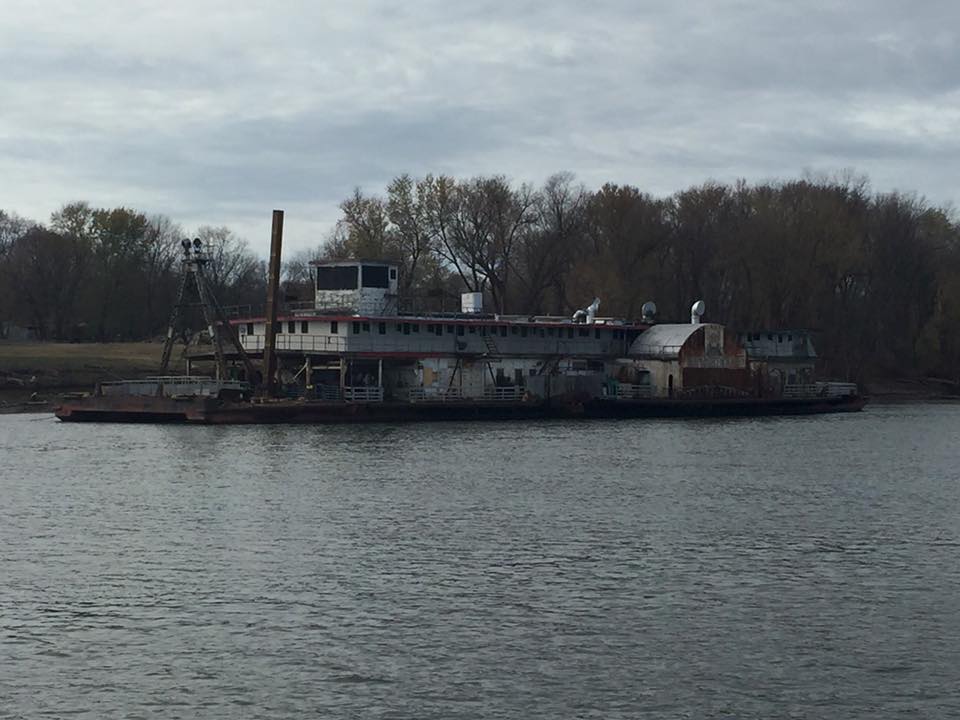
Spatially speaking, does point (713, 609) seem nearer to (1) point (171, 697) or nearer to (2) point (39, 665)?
(1) point (171, 697)

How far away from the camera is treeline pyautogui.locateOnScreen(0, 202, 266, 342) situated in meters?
109

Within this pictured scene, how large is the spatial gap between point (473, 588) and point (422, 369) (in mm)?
44803

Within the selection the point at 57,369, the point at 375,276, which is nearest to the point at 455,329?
the point at 375,276

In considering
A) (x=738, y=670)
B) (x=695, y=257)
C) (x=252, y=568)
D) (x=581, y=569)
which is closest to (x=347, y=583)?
(x=252, y=568)

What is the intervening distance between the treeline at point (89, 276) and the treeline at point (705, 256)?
19.3 metres

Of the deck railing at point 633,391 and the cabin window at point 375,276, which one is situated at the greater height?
the cabin window at point 375,276

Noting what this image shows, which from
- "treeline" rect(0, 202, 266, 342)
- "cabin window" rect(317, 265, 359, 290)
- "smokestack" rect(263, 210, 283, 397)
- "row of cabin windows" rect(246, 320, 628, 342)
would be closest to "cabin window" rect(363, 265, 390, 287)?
"cabin window" rect(317, 265, 359, 290)

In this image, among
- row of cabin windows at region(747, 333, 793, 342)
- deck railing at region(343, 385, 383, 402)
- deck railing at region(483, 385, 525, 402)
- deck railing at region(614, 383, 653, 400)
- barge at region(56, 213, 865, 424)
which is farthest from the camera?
row of cabin windows at region(747, 333, 793, 342)

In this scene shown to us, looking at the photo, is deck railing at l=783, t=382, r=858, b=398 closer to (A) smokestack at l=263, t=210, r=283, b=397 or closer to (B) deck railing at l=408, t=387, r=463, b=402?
(B) deck railing at l=408, t=387, r=463, b=402

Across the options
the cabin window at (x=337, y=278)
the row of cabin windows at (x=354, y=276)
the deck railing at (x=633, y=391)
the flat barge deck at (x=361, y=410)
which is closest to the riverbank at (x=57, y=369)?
the flat barge deck at (x=361, y=410)

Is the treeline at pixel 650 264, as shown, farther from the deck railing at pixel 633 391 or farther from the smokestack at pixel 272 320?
the smokestack at pixel 272 320

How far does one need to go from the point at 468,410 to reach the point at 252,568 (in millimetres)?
41204

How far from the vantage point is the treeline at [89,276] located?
357 ft

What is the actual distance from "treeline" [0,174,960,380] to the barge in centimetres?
1754
